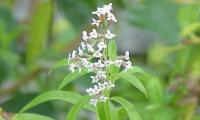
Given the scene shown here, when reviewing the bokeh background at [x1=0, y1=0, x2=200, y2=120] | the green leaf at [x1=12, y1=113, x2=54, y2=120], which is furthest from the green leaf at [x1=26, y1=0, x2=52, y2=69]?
the green leaf at [x1=12, y1=113, x2=54, y2=120]

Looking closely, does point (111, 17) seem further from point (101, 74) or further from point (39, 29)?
point (39, 29)

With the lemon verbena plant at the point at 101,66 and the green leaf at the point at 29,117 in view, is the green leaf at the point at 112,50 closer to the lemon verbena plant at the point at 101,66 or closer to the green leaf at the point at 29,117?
the lemon verbena plant at the point at 101,66

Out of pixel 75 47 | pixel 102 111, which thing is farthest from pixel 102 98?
pixel 75 47

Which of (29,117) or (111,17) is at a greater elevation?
(111,17)

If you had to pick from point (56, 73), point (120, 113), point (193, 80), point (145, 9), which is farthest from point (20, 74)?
point (120, 113)

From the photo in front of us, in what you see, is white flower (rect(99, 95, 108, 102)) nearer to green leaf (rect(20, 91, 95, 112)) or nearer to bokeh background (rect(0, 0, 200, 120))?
green leaf (rect(20, 91, 95, 112))

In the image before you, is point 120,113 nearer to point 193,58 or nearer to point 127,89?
point 193,58

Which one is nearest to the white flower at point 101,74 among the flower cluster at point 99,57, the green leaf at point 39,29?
the flower cluster at point 99,57
